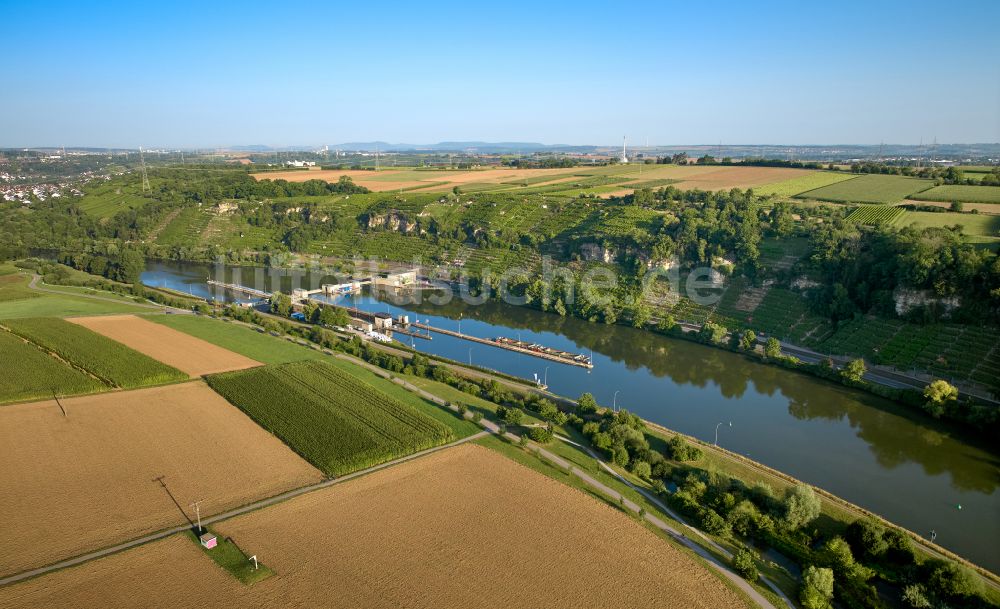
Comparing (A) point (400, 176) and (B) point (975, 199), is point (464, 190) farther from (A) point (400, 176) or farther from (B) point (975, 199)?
(B) point (975, 199)

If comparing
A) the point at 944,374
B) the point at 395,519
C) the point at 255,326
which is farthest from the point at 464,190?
the point at 395,519

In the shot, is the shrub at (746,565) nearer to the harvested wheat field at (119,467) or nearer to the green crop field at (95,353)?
the harvested wheat field at (119,467)

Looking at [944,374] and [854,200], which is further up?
[854,200]

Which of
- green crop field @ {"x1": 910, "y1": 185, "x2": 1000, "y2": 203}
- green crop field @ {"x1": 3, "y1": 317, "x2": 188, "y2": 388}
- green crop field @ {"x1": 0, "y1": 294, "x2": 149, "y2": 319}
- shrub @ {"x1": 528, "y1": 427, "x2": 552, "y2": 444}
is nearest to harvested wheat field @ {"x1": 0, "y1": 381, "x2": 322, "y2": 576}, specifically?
green crop field @ {"x1": 3, "y1": 317, "x2": 188, "y2": 388}

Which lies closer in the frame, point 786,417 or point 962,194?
point 786,417

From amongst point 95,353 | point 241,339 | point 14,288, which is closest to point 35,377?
point 95,353

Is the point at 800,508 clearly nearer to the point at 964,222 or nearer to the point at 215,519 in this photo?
the point at 215,519
